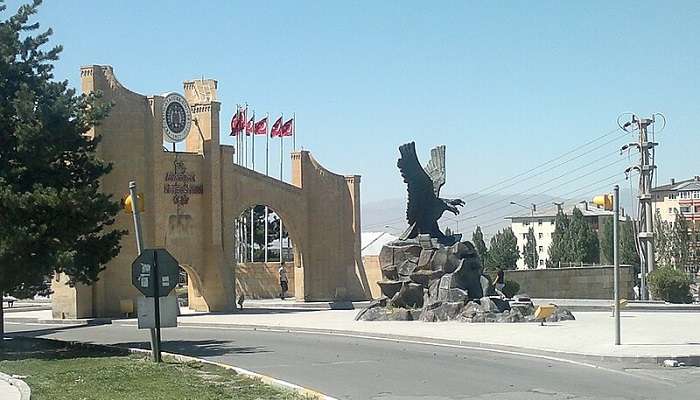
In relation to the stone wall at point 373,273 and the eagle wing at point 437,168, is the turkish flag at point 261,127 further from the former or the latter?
the eagle wing at point 437,168

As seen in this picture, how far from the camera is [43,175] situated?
23.0m

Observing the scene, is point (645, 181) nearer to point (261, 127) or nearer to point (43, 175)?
point (261, 127)

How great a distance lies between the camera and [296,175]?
51.4 meters

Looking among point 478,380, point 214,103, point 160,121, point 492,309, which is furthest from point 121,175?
point 478,380

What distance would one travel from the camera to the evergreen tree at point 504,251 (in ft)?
302

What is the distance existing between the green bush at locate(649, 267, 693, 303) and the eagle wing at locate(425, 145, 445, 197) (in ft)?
48.3

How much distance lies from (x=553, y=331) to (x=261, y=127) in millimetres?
38069

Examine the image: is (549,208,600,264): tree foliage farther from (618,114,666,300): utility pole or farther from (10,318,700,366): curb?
(10,318,700,366): curb

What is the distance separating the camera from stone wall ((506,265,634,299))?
49250 millimetres

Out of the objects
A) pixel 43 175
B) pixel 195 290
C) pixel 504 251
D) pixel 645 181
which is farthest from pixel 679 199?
pixel 43 175

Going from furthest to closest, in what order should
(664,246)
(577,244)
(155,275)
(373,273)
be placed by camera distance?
1. (577,244)
2. (664,246)
3. (373,273)
4. (155,275)

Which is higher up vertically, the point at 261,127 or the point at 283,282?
the point at 261,127

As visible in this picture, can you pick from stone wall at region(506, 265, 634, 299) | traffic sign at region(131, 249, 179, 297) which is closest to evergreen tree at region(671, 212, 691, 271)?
stone wall at region(506, 265, 634, 299)

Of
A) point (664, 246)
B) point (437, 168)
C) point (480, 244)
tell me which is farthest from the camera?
point (480, 244)
